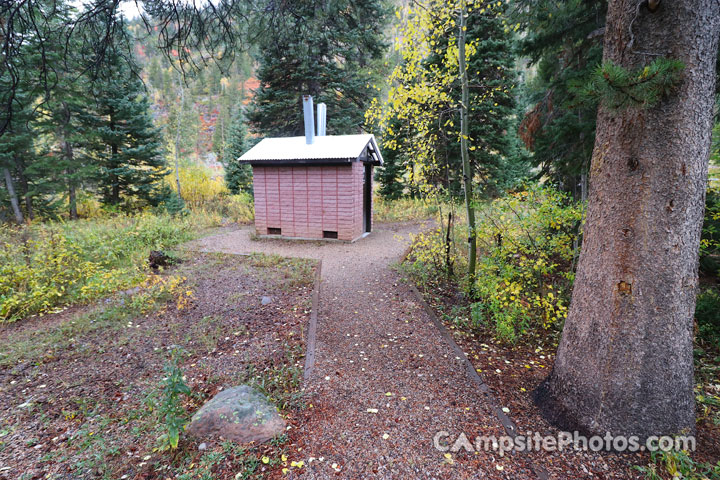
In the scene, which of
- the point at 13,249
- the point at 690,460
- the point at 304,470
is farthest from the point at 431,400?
the point at 13,249

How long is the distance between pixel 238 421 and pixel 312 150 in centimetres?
816

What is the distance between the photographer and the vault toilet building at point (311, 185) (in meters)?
9.09

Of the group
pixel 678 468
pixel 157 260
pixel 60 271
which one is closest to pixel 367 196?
pixel 157 260

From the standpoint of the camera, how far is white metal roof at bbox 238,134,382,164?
350 inches

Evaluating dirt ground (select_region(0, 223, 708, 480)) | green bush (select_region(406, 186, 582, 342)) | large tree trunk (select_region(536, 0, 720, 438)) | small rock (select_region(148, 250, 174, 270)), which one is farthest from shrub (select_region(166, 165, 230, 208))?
large tree trunk (select_region(536, 0, 720, 438))

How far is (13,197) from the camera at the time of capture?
10609 millimetres

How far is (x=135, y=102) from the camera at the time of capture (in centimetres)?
1215

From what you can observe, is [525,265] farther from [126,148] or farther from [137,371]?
[126,148]

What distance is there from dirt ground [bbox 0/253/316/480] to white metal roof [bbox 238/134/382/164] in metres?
4.45

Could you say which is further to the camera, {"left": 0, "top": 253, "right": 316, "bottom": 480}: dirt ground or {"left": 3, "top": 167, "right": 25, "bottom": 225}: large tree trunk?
{"left": 3, "top": 167, "right": 25, "bottom": 225}: large tree trunk

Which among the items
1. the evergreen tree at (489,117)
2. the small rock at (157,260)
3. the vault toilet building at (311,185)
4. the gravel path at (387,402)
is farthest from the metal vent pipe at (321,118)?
the gravel path at (387,402)

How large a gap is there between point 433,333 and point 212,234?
9217 mm

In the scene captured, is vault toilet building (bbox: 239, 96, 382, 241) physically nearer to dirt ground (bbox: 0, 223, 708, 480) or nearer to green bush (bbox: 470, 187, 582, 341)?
dirt ground (bbox: 0, 223, 708, 480)

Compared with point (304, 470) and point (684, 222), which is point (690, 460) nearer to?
point (684, 222)
